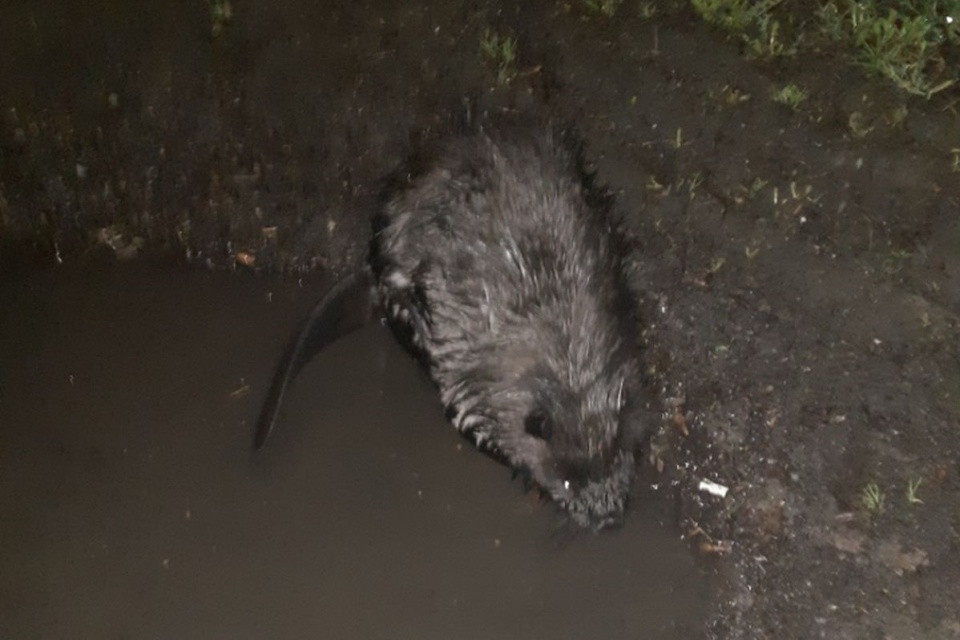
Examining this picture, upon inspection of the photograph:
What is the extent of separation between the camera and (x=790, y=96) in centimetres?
339

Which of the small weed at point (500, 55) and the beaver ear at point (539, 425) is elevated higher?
the small weed at point (500, 55)

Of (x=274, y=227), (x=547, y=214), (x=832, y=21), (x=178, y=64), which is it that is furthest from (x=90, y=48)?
(x=832, y=21)

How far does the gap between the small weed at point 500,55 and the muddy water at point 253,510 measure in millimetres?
1065

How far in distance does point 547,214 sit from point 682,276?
776 millimetres

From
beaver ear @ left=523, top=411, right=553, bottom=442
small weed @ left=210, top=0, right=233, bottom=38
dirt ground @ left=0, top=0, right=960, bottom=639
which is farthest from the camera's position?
small weed @ left=210, top=0, right=233, bottom=38

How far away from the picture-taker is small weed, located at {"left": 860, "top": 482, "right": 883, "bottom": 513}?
117 inches

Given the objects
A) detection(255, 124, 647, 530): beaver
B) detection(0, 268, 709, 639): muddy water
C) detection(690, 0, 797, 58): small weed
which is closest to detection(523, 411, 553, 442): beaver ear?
detection(255, 124, 647, 530): beaver

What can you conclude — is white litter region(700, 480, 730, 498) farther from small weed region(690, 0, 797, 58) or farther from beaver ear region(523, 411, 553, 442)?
small weed region(690, 0, 797, 58)

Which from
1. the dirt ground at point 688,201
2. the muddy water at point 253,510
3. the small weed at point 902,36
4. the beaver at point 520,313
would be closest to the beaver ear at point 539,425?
the beaver at point 520,313

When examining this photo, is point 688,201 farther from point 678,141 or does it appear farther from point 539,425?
point 539,425

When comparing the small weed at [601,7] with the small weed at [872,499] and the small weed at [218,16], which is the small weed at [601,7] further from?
the small weed at [872,499]

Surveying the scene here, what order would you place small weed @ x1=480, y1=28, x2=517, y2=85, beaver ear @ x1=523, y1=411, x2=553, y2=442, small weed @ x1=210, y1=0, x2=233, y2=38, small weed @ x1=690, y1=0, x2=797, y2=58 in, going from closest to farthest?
1. beaver ear @ x1=523, y1=411, x2=553, y2=442
2. small weed @ x1=210, y1=0, x2=233, y2=38
3. small weed @ x1=480, y1=28, x2=517, y2=85
4. small weed @ x1=690, y1=0, x2=797, y2=58

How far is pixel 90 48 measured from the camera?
A: 315cm

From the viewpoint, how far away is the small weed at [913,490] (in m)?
3.00
